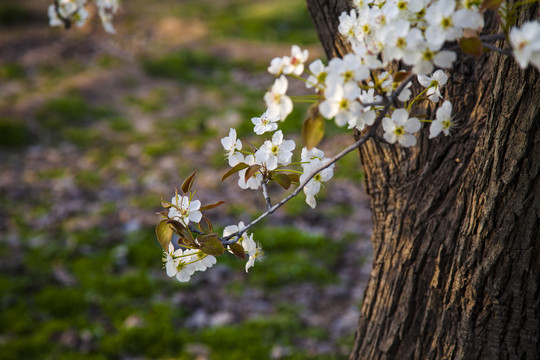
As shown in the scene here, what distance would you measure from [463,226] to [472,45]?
2.42 ft

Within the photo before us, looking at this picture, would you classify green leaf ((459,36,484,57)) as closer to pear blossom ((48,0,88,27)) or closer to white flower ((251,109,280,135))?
white flower ((251,109,280,135))

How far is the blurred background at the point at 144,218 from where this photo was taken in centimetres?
299

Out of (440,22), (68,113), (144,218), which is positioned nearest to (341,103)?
(440,22)

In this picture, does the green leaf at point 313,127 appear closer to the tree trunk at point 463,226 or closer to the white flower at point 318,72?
the white flower at point 318,72

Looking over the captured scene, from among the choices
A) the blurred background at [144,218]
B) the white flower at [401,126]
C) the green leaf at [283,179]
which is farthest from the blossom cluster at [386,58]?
the blurred background at [144,218]

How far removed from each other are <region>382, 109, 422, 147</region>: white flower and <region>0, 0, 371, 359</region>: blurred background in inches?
Answer: 78.6

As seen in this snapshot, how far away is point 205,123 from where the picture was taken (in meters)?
6.14

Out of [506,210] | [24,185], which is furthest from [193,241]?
[24,185]

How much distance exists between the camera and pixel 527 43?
79 centimetres

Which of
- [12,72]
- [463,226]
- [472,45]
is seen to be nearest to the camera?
[472,45]

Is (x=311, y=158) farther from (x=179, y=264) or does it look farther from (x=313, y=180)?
(x=179, y=264)

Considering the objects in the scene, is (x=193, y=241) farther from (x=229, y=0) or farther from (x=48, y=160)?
(x=229, y=0)

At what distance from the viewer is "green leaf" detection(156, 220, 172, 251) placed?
4.04 ft

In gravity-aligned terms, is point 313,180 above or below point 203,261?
above
